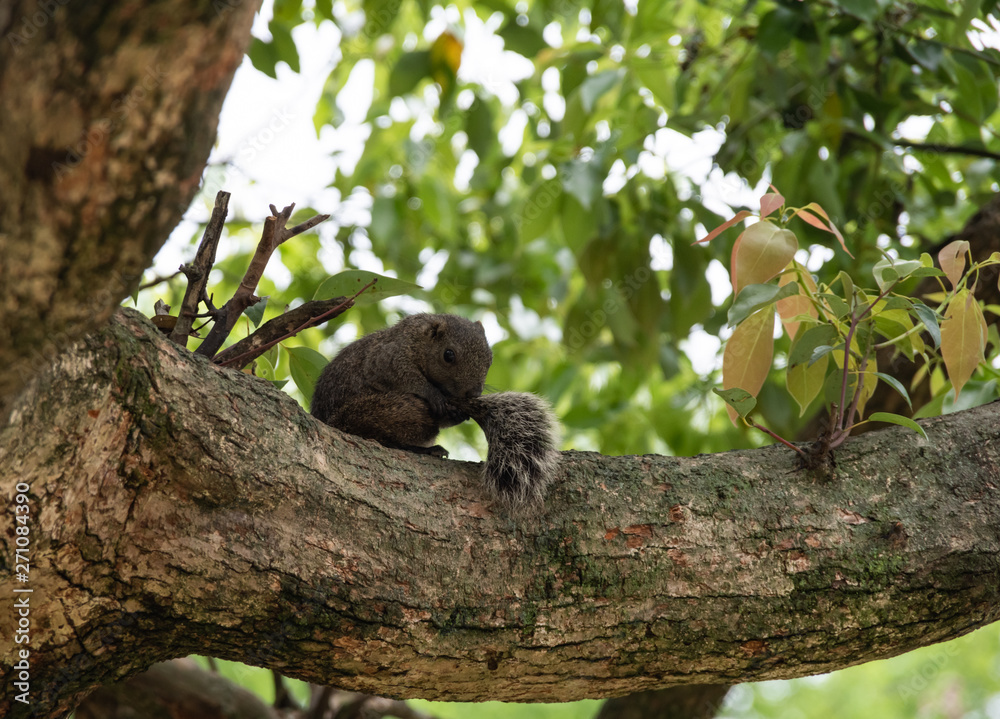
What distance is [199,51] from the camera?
870 mm

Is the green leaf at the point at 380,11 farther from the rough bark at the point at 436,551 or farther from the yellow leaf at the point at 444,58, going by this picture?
the rough bark at the point at 436,551

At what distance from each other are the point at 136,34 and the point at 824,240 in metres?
2.62

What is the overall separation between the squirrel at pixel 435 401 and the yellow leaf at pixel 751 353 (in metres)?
0.44

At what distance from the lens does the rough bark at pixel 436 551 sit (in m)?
1.37

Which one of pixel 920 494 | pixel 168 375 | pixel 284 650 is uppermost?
pixel 920 494

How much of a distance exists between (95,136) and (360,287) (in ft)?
3.17

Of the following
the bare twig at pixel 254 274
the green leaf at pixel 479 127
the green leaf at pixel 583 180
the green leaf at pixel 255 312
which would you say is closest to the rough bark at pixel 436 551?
the bare twig at pixel 254 274

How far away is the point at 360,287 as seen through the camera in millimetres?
1812

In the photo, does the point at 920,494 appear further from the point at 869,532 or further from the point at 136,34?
the point at 136,34

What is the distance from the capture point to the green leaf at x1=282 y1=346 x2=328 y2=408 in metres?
2.08

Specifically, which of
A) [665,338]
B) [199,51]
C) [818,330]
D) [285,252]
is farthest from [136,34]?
[285,252]

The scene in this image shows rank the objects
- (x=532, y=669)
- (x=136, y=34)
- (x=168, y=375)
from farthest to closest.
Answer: (x=532, y=669) → (x=168, y=375) → (x=136, y=34)

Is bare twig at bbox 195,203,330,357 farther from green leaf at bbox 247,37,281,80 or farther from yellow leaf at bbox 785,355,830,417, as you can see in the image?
green leaf at bbox 247,37,281,80

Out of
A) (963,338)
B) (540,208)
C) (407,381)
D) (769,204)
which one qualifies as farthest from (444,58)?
(963,338)
